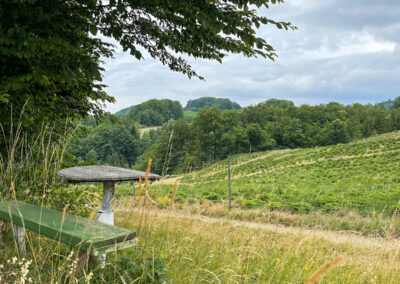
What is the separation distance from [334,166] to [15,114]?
1151 inches

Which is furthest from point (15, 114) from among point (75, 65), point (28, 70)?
point (75, 65)

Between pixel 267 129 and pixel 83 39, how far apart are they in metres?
63.7

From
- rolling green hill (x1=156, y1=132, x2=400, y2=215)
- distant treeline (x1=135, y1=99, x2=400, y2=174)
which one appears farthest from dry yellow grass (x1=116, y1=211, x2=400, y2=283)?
distant treeline (x1=135, y1=99, x2=400, y2=174)

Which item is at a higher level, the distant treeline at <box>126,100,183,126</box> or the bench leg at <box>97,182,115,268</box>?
the distant treeline at <box>126,100,183,126</box>

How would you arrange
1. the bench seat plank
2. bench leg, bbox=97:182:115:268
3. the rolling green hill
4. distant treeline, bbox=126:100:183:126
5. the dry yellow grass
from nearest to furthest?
the bench seat plank, the dry yellow grass, bench leg, bbox=97:182:115:268, the rolling green hill, distant treeline, bbox=126:100:183:126

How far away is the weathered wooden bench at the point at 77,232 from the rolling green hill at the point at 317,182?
581 centimetres

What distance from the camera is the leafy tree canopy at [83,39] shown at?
10.6ft

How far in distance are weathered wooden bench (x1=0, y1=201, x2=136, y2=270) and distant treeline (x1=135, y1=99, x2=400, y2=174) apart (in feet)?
173

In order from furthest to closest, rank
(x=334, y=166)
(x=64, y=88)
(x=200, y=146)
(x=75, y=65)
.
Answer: (x=200, y=146), (x=334, y=166), (x=64, y=88), (x=75, y=65)

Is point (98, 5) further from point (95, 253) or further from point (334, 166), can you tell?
point (334, 166)

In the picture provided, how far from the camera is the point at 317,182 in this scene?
20641 mm

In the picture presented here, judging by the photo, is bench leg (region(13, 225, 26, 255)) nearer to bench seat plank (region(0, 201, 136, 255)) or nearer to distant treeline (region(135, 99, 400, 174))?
bench seat plank (region(0, 201, 136, 255))

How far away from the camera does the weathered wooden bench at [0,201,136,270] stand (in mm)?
1708

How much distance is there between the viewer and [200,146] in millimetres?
→ 60438
